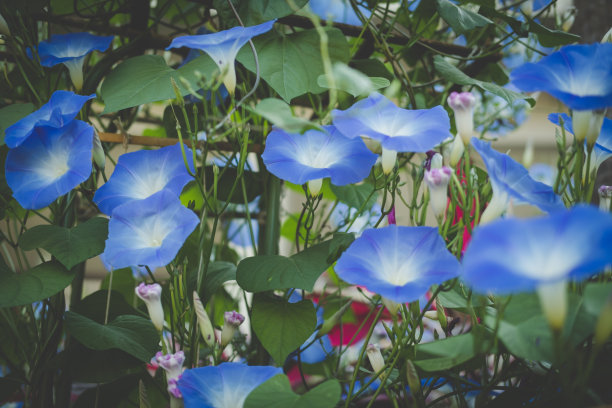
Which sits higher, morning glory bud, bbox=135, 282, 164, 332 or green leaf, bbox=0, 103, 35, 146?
green leaf, bbox=0, 103, 35, 146

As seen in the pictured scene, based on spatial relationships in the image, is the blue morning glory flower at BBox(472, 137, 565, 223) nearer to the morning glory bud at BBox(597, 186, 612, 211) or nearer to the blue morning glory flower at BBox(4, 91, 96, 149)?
the morning glory bud at BBox(597, 186, 612, 211)

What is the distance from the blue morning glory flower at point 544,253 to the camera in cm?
26

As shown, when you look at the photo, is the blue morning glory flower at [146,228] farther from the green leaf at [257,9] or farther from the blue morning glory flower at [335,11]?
the blue morning glory flower at [335,11]

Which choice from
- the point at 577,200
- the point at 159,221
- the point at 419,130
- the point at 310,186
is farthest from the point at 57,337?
the point at 577,200

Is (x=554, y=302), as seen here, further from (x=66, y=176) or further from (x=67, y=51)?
(x=67, y=51)

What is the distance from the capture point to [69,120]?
570 mm

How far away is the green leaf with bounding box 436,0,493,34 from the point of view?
645 mm

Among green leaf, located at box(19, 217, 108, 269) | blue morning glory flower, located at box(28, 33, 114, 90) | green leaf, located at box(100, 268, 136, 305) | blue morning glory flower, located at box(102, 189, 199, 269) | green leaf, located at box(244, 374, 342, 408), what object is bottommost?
green leaf, located at box(100, 268, 136, 305)

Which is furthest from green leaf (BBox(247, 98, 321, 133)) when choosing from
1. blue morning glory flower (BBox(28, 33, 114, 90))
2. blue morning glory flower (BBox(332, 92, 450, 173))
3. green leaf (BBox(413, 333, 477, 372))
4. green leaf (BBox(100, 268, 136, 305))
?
green leaf (BBox(100, 268, 136, 305))

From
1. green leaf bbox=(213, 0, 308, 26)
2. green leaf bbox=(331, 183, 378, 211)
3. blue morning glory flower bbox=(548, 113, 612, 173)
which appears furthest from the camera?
green leaf bbox=(331, 183, 378, 211)

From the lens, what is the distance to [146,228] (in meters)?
0.52

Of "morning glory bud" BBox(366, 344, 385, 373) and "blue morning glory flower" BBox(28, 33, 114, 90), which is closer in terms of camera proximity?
"morning glory bud" BBox(366, 344, 385, 373)

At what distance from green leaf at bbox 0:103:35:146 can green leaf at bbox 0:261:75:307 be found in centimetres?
17

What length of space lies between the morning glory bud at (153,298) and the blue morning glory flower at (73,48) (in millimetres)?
374
